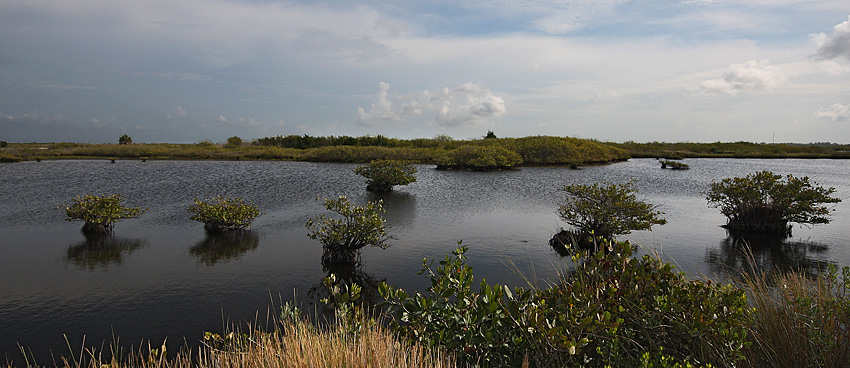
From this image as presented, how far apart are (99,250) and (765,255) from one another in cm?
1415

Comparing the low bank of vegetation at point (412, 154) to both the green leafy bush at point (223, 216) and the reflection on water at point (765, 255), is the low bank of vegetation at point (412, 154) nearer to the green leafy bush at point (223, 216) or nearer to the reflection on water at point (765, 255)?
the reflection on water at point (765, 255)

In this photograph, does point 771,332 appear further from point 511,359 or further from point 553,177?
point 553,177

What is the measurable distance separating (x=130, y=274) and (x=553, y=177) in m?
23.0

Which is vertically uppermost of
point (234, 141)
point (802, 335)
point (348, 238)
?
point (234, 141)

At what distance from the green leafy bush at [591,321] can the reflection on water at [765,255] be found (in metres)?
5.25

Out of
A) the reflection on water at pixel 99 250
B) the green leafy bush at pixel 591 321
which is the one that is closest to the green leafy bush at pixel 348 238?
the reflection on water at pixel 99 250

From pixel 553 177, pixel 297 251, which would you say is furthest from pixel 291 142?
pixel 297 251

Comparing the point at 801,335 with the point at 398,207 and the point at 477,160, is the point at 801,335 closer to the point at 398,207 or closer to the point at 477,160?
the point at 398,207

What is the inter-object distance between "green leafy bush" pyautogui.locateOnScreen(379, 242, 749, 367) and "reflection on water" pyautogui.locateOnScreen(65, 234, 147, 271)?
7804mm

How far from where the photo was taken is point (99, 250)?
9859 millimetres

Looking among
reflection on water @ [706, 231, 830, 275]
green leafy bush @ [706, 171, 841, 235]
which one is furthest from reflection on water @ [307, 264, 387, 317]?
green leafy bush @ [706, 171, 841, 235]

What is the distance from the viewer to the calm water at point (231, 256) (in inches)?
249

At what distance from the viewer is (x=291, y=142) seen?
59469 mm

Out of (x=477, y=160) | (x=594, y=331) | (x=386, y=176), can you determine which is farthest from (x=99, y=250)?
(x=477, y=160)
